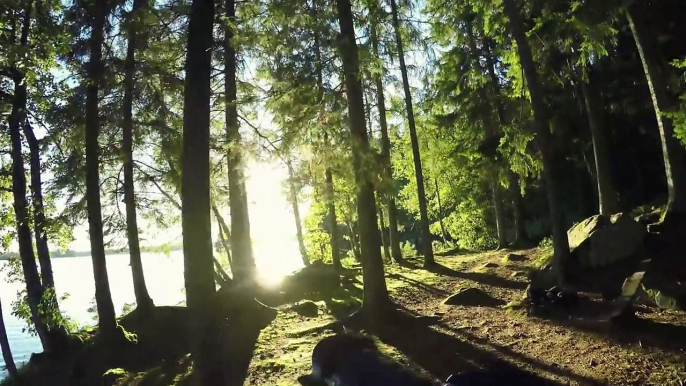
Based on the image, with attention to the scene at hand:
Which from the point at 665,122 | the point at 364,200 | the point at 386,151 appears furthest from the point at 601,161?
the point at 364,200

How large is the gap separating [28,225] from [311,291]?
7392mm

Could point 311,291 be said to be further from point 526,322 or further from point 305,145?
point 526,322

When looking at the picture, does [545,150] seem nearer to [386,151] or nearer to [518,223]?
[386,151]

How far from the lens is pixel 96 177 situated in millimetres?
11945

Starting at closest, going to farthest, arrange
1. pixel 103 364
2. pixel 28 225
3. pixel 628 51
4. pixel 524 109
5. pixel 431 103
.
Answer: pixel 103 364 → pixel 28 225 → pixel 524 109 → pixel 628 51 → pixel 431 103

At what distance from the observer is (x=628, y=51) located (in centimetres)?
1521

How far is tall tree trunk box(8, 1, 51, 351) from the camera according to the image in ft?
40.2

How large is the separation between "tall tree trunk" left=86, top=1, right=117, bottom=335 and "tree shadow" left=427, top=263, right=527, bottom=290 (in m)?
9.20

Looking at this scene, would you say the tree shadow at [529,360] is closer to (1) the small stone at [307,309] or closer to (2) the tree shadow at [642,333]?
(2) the tree shadow at [642,333]

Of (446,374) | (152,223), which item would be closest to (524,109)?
(446,374)

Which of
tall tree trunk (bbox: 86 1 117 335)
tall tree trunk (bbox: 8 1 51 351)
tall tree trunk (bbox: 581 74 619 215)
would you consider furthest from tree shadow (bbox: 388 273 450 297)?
tall tree trunk (bbox: 8 1 51 351)

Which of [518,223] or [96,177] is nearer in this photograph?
[96,177]

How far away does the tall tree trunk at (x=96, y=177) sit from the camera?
11.8m

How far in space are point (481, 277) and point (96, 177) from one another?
10258 mm
